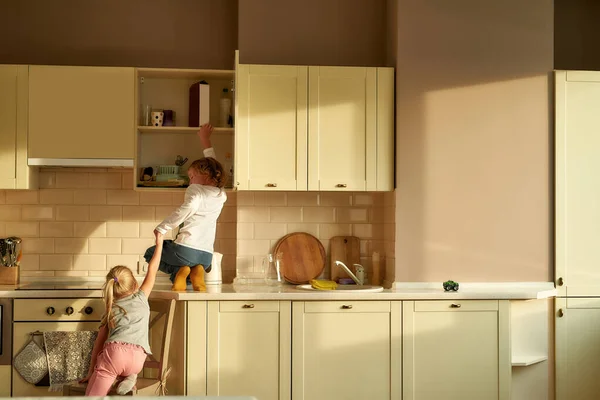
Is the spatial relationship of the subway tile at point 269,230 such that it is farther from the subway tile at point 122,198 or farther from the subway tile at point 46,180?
the subway tile at point 46,180

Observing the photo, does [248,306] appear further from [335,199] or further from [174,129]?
[174,129]

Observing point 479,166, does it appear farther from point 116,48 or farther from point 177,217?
point 116,48

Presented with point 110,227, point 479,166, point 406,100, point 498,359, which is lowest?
point 498,359

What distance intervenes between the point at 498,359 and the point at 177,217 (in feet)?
6.51

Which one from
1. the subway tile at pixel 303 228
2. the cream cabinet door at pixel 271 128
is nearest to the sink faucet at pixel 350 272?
the subway tile at pixel 303 228

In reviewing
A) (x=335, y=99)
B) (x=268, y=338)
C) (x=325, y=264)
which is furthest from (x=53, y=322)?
(x=335, y=99)

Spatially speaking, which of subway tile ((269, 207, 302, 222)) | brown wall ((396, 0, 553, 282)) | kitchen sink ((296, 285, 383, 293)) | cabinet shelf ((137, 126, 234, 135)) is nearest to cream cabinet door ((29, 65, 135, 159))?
cabinet shelf ((137, 126, 234, 135))

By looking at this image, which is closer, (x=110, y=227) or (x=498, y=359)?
(x=498, y=359)

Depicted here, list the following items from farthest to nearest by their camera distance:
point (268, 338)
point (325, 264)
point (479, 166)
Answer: point (325, 264) → point (479, 166) → point (268, 338)

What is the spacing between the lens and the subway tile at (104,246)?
525 centimetres

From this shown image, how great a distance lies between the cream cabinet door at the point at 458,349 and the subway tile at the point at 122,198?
1.88m

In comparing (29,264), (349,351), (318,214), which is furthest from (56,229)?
(349,351)

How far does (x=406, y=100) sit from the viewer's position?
4895mm

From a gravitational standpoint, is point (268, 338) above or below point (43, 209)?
below
